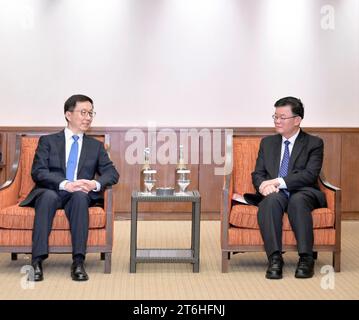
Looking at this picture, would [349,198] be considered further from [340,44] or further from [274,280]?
[274,280]

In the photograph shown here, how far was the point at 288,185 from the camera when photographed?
5.73m

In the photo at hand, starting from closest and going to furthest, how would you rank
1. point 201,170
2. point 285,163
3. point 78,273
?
point 78,273 < point 285,163 < point 201,170

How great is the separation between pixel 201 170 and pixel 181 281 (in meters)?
2.93

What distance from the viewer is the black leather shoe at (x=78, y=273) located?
531 centimetres

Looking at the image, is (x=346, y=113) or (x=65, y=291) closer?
(x=65, y=291)

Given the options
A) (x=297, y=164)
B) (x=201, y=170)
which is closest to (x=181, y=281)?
(x=297, y=164)

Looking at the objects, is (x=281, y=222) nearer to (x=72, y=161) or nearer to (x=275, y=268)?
(x=275, y=268)

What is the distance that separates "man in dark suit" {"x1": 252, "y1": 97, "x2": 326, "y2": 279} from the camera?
5.45 metres

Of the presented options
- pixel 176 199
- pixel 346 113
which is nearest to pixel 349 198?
pixel 346 113

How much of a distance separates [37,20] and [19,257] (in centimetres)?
304

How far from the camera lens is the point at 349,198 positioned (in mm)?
8258

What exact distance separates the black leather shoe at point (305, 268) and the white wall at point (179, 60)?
119 inches

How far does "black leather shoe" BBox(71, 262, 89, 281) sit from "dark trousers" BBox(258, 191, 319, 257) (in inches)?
53.3

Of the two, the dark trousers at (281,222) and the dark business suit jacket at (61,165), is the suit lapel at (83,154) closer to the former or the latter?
the dark business suit jacket at (61,165)
